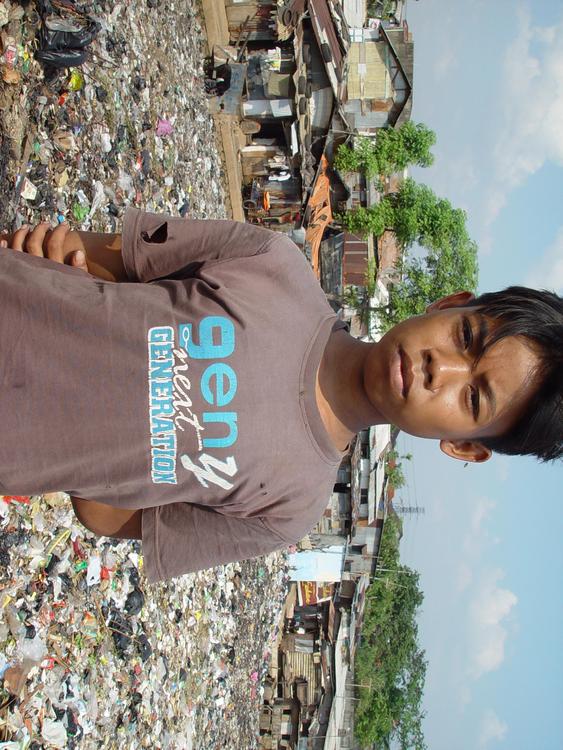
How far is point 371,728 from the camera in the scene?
2442cm

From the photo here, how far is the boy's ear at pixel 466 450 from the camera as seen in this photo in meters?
1.87

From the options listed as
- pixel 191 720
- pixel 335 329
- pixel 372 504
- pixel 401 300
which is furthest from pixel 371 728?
pixel 335 329

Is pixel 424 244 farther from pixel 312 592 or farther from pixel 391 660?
pixel 391 660

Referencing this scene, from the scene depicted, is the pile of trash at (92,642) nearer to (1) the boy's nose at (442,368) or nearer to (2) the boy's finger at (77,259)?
(2) the boy's finger at (77,259)

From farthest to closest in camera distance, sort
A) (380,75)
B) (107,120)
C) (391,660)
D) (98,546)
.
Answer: (391,660) < (380,75) < (107,120) < (98,546)

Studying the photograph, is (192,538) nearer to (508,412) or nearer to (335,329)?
(335,329)

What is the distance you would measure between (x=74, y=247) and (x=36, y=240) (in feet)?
0.35

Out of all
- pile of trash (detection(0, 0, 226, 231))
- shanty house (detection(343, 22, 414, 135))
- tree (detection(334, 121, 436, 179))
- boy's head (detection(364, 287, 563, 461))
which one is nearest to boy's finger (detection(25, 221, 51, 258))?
boy's head (detection(364, 287, 563, 461))

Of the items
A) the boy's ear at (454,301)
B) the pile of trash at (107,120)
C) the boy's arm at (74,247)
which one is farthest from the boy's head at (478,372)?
the pile of trash at (107,120)

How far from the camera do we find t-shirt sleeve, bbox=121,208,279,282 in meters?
1.63

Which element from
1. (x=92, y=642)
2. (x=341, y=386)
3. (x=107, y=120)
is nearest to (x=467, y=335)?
(x=341, y=386)

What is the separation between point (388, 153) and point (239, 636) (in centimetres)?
1151

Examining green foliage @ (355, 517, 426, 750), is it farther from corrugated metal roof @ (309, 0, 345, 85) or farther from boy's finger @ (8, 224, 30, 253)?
boy's finger @ (8, 224, 30, 253)

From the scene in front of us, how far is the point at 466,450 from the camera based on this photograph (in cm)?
191
